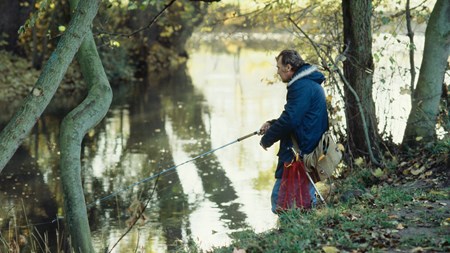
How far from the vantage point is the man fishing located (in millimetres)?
8211

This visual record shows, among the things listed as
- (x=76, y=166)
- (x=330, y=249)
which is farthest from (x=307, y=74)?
(x=76, y=166)

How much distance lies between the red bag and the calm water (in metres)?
1.39

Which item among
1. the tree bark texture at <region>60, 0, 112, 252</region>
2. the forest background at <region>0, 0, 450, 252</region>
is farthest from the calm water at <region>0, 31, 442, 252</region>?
the forest background at <region>0, 0, 450, 252</region>

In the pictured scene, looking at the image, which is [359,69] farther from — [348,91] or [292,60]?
[292,60]

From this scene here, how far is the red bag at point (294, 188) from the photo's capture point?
27.6 ft

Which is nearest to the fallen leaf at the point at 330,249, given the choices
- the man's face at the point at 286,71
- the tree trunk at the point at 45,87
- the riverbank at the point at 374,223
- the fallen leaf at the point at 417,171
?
the riverbank at the point at 374,223

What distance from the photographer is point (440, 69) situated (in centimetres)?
1180

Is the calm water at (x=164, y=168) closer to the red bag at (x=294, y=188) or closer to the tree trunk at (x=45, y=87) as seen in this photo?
the tree trunk at (x=45, y=87)

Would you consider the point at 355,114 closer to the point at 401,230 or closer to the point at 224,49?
the point at 401,230

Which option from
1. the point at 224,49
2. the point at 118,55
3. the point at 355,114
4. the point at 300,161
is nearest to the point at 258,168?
the point at 355,114

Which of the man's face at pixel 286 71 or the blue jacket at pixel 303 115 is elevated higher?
the man's face at pixel 286 71

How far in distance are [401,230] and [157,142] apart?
12.4 meters

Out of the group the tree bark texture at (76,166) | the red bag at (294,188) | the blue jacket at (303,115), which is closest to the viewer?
the blue jacket at (303,115)

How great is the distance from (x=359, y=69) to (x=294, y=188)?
12.5 feet
